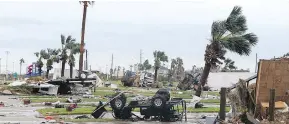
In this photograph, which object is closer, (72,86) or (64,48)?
(72,86)

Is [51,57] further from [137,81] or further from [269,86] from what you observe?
[269,86]

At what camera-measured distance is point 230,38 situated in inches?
1194

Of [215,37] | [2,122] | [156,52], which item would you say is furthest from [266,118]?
[156,52]

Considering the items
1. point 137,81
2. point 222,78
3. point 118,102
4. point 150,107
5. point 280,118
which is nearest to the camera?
Result: point 280,118

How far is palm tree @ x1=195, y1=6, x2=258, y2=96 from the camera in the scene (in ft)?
99.3

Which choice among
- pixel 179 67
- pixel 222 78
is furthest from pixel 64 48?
pixel 179 67

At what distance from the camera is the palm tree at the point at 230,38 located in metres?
30.3

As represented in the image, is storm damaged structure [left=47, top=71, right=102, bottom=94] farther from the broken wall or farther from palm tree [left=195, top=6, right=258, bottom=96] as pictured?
the broken wall

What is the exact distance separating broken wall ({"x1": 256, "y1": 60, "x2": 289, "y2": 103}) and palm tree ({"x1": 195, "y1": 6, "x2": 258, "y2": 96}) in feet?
53.0

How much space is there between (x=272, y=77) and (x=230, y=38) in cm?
1648

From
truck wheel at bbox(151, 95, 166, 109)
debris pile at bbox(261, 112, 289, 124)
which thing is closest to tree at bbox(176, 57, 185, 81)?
truck wheel at bbox(151, 95, 166, 109)

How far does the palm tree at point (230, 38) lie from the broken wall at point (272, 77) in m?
Result: 16.2

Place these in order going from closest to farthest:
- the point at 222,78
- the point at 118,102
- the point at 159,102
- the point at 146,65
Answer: the point at 159,102 → the point at 118,102 → the point at 222,78 → the point at 146,65

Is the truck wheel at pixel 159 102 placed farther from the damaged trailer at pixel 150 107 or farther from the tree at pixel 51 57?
the tree at pixel 51 57
